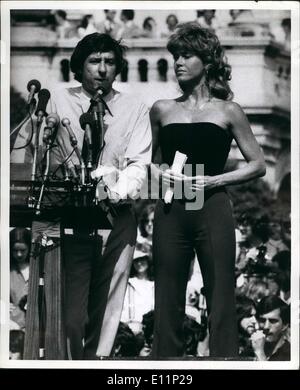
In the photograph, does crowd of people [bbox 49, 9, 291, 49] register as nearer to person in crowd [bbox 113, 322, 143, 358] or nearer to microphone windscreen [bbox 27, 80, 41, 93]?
microphone windscreen [bbox 27, 80, 41, 93]

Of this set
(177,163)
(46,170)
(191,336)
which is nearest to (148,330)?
(191,336)

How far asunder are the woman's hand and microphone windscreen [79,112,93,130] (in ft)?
1.92

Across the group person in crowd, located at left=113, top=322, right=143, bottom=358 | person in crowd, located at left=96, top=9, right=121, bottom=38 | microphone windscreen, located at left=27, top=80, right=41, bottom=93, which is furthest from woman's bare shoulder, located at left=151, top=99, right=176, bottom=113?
person in crowd, located at left=113, top=322, right=143, bottom=358

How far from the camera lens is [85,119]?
227 inches

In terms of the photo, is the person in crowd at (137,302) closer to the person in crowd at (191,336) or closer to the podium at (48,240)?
the person in crowd at (191,336)

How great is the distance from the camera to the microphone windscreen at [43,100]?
579 centimetres

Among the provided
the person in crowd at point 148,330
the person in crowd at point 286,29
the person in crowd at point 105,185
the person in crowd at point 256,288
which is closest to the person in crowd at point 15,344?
the person in crowd at point 105,185

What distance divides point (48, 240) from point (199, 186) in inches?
40.6

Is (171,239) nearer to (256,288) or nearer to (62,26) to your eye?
(256,288)

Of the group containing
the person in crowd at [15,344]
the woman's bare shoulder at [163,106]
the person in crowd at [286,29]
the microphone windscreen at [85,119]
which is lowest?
the person in crowd at [15,344]

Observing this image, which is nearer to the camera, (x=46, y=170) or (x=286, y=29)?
(x=46, y=170)

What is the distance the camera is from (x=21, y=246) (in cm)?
575

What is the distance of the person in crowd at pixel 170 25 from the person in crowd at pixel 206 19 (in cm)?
15
